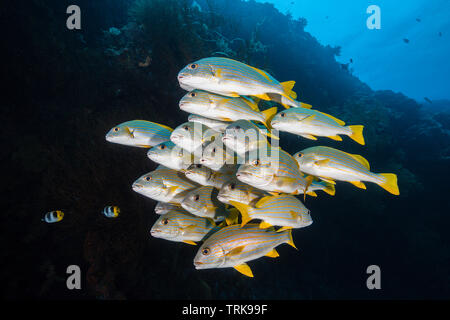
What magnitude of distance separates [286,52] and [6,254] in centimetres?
1709

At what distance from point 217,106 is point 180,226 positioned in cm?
134

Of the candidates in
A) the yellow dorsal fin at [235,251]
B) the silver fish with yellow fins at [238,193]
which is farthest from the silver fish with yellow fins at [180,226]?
the silver fish with yellow fins at [238,193]

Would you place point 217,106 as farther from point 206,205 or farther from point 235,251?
point 235,251

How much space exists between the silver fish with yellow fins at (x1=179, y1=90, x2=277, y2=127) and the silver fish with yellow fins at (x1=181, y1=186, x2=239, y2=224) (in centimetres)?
80

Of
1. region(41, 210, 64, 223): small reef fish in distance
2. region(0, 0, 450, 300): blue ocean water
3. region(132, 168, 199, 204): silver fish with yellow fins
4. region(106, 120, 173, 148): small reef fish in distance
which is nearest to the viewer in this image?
region(132, 168, 199, 204): silver fish with yellow fins

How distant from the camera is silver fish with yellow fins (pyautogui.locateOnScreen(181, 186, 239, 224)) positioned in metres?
2.09

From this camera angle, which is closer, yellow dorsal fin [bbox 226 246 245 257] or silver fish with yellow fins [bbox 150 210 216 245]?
yellow dorsal fin [bbox 226 246 245 257]

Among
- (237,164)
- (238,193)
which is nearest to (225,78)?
(237,164)

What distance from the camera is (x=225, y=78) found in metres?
1.90

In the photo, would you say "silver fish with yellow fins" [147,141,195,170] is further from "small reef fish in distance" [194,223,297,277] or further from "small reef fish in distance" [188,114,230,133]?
"small reef fish in distance" [194,223,297,277]

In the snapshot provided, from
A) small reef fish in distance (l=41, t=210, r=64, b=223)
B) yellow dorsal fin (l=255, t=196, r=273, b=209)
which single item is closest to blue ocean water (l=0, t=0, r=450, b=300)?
small reef fish in distance (l=41, t=210, r=64, b=223)

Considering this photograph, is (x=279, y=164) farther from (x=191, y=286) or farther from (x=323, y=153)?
(x=191, y=286)

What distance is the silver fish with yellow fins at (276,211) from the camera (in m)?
1.90

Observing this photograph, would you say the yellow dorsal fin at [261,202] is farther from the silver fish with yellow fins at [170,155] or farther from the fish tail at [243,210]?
the silver fish with yellow fins at [170,155]
